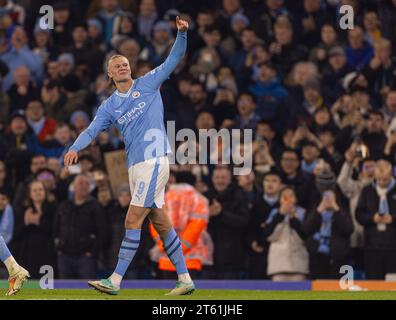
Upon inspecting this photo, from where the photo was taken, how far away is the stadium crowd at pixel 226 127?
65.9ft

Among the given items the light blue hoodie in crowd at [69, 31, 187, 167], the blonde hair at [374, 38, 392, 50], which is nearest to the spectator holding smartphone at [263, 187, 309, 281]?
the blonde hair at [374, 38, 392, 50]

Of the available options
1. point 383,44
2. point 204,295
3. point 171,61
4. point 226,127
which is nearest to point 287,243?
point 226,127

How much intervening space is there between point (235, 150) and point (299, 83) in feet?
8.55

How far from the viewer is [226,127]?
22.1 meters

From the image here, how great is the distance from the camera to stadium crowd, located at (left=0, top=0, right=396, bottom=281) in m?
20.1

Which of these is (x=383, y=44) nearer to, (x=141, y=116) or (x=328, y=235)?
(x=328, y=235)

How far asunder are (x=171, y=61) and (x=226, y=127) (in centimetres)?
659

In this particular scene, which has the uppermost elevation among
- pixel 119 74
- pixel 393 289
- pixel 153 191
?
pixel 119 74

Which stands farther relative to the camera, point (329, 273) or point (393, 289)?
point (329, 273)

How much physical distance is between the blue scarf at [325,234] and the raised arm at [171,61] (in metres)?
→ 5.10

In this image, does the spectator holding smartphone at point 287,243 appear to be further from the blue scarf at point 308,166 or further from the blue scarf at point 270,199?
the blue scarf at point 308,166

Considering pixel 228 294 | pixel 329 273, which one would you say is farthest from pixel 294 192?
pixel 228 294
